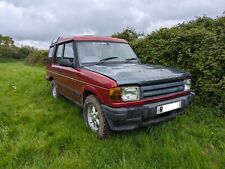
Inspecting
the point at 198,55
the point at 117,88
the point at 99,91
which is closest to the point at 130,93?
the point at 117,88

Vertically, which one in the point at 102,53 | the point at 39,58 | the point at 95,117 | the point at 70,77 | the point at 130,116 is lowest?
the point at 95,117

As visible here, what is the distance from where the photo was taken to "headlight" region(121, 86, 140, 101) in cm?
325

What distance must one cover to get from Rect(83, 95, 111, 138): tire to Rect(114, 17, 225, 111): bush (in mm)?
2526

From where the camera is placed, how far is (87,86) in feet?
12.9

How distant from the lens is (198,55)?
519 centimetres

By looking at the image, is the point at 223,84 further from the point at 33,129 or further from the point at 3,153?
the point at 3,153

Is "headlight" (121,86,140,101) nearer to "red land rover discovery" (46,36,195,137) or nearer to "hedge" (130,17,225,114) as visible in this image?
"red land rover discovery" (46,36,195,137)

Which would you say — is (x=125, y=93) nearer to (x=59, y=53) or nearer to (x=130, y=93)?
(x=130, y=93)

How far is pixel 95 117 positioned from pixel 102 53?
1481mm

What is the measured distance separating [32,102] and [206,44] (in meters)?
4.99

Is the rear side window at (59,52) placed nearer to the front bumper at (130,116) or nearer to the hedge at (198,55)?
the hedge at (198,55)

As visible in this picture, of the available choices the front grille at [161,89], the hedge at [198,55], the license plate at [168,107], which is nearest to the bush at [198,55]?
the hedge at [198,55]

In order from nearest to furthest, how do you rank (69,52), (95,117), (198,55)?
1. (95,117)
2. (69,52)
3. (198,55)

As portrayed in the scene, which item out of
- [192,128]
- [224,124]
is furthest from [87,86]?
[224,124]
